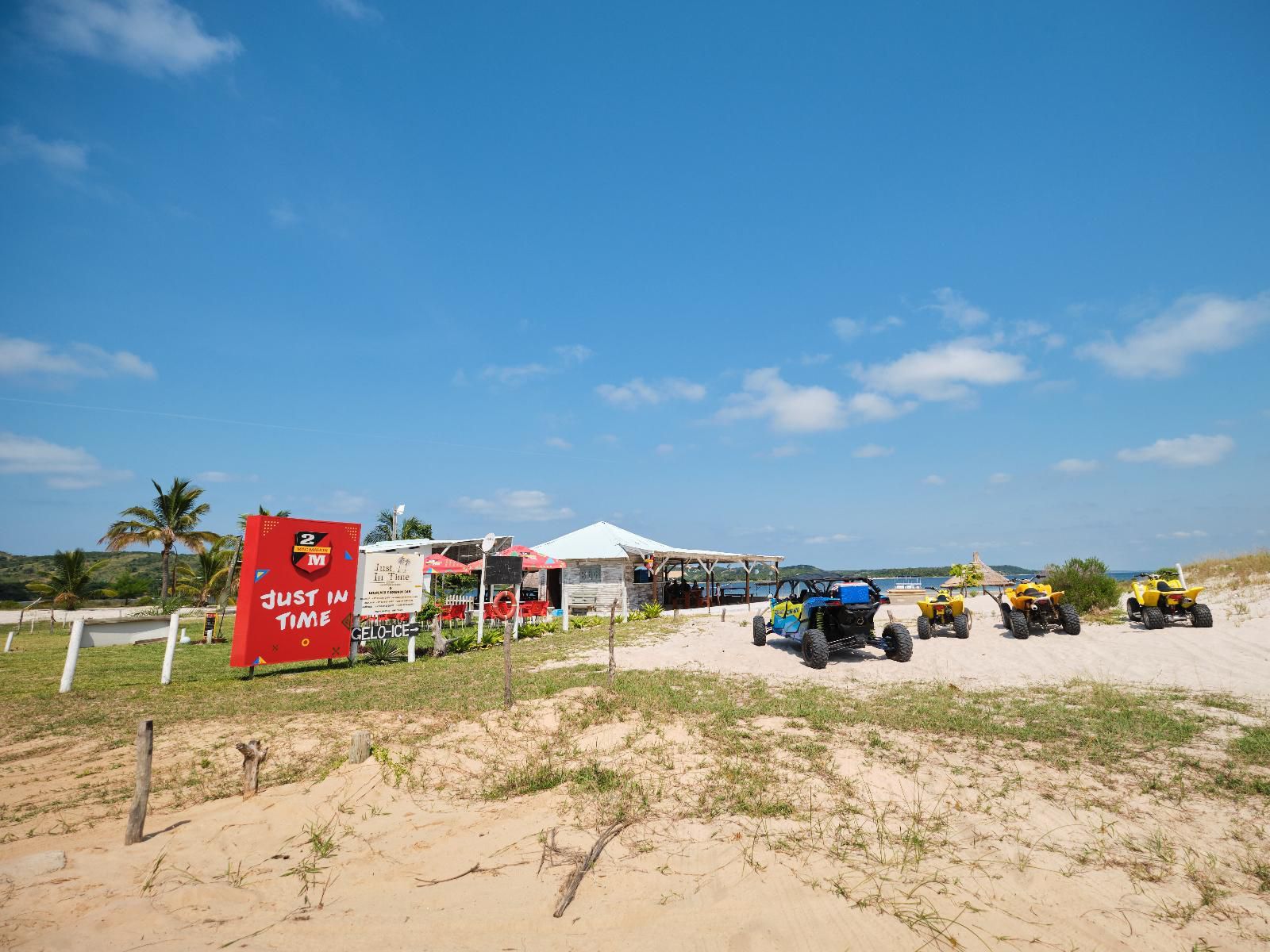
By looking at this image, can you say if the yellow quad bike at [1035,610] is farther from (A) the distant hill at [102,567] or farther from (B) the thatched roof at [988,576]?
(A) the distant hill at [102,567]

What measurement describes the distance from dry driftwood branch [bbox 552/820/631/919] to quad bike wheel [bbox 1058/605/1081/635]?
1426cm

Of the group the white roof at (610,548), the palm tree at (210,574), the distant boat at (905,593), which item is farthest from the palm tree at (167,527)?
the distant boat at (905,593)

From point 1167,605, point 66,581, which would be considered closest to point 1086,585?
point 1167,605

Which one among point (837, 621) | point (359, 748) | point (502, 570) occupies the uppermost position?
point (502, 570)

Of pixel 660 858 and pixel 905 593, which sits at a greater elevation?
pixel 905 593

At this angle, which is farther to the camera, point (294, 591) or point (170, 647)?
point (294, 591)

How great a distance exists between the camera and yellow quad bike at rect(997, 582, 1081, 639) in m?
14.1

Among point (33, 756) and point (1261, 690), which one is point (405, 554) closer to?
point (33, 756)

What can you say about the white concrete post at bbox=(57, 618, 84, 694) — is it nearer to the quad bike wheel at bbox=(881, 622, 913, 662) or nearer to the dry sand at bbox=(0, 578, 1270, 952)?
the dry sand at bbox=(0, 578, 1270, 952)

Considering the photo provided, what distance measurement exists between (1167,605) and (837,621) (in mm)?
8904

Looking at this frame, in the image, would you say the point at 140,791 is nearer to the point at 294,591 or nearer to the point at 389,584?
the point at 294,591

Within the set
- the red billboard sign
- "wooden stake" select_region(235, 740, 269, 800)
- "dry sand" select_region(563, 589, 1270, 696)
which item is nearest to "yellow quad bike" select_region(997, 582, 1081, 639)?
"dry sand" select_region(563, 589, 1270, 696)

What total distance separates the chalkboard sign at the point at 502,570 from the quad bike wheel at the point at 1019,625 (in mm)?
12226

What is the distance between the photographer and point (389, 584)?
555 inches
